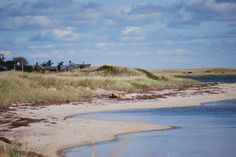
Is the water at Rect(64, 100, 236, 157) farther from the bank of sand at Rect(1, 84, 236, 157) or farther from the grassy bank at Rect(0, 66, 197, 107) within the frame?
the grassy bank at Rect(0, 66, 197, 107)

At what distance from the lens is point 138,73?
64.1 metres

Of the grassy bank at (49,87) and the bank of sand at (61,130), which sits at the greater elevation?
the grassy bank at (49,87)

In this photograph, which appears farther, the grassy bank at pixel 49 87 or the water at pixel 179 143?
the grassy bank at pixel 49 87

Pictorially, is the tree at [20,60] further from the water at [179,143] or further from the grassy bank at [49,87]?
the water at [179,143]

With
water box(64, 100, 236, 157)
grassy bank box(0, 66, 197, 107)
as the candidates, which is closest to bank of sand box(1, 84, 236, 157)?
water box(64, 100, 236, 157)

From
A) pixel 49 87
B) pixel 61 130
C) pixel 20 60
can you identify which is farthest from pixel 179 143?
pixel 20 60

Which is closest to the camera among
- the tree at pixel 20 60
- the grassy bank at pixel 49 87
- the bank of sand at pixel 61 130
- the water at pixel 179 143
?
the water at pixel 179 143

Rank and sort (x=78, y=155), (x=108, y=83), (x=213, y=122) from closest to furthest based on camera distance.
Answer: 1. (x=78, y=155)
2. (x=213, y=122)
3. (x=108, y=83)

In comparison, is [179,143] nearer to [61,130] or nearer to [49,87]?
[61,130]

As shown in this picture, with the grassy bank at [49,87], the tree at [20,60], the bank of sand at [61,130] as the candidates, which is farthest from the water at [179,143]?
the tree at [20,60]

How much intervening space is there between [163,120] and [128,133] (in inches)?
204

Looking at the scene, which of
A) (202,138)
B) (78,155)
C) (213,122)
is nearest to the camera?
(78,155)

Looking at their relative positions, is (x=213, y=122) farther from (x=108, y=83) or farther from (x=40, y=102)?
(x=108, y=83)

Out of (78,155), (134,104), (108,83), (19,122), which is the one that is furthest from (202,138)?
(108,83)
